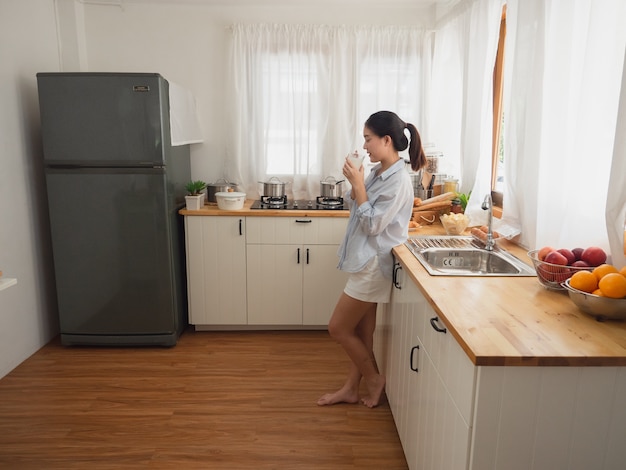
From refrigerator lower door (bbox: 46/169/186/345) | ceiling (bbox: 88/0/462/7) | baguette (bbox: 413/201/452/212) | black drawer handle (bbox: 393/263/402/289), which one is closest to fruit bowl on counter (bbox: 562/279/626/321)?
black drawer handle (bbox: 393/263/402/289)

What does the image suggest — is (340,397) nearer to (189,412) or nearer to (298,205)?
(189,412)

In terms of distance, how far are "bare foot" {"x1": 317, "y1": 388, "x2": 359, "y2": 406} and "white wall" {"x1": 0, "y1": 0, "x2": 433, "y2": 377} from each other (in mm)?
1866

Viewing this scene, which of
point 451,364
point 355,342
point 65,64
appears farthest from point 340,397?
point 65,64

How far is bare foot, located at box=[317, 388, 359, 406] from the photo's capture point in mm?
2652

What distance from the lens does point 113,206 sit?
3.13 metres

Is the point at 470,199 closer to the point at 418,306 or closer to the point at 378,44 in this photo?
the point at 418,306

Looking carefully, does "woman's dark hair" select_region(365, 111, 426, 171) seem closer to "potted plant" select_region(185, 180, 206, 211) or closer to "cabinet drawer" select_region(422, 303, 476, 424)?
"cabinet drawer" select_region(422, 303, 476, 424)

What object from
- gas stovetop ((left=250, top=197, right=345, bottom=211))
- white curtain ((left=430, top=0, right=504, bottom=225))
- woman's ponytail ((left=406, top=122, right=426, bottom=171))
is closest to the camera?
woman's ponytail ((left=406, top=122, right=426, bottom=171))

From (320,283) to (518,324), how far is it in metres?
2.10

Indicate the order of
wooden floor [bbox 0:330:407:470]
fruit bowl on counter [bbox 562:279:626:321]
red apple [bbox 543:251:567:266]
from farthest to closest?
1. wooden floor [bbox 0:330:407:470]
2. red apple [bbox 543:251:567:266]
3. fruit bowl on counter [bbox 562:279:626:321]

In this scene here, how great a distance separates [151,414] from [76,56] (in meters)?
2.52

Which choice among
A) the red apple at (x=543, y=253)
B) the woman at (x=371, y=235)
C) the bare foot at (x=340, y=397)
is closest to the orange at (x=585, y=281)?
the red apple at (x=543, y=253)

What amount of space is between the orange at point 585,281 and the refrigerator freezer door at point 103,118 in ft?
7.80

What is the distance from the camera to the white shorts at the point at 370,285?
7.92ft
